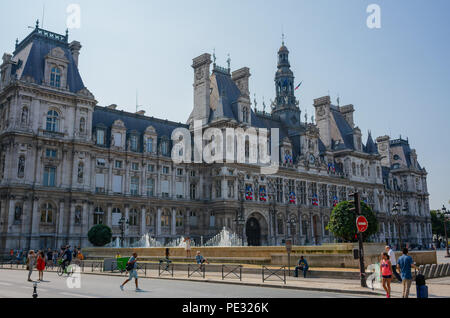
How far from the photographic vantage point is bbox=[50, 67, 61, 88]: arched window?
4728 cm

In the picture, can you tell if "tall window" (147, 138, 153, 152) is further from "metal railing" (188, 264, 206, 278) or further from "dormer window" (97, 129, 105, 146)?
"metal railing" (188, 264, 206, 278)

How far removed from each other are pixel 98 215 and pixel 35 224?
25.7 ft

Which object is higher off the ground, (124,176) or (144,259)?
(124,176)

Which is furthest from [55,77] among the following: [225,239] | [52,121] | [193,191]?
[225,239]

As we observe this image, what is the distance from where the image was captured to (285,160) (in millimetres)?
65688

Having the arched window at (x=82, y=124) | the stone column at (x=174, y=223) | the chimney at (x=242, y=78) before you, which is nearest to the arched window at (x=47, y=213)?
the arched window at (x=82, y=124)

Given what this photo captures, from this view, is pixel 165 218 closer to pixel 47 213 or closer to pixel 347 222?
pixel 47 213

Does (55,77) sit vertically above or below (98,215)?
above

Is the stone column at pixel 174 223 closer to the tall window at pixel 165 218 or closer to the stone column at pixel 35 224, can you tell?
the tall window at pixel 165 218

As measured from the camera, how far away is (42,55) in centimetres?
4838

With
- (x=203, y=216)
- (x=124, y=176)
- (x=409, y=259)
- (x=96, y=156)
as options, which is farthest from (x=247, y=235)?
(x=409, y=259)

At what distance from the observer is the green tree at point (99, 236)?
1655 inches
